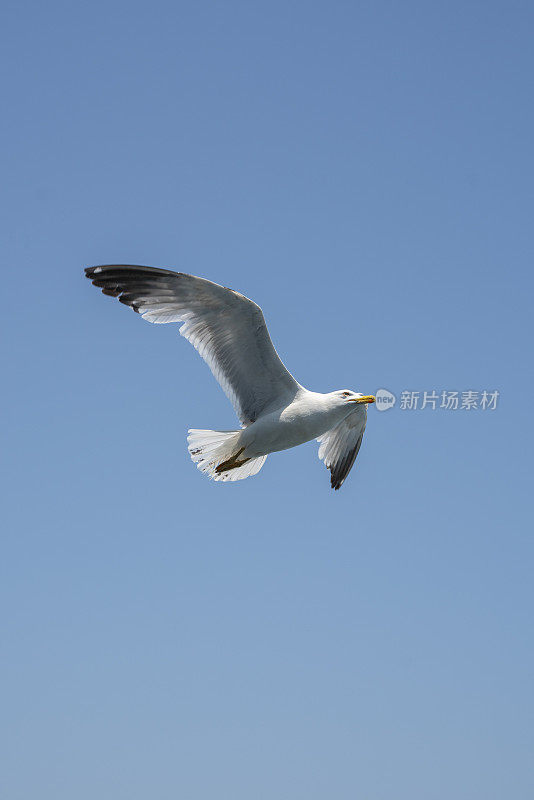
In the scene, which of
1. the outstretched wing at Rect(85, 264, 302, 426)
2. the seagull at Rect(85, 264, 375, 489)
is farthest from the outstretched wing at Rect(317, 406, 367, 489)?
the outstretched wing at Rect(85, 264, 302, 426)

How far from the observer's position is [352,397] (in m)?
12.7

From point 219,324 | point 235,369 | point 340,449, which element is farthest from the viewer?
point 340,449

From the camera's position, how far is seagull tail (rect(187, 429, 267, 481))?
42.0ft

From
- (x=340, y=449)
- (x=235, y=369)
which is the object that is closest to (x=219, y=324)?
(x=235, y=369)

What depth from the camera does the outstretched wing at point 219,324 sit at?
12.0 metres

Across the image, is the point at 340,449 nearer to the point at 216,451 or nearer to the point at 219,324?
the point at 216,451

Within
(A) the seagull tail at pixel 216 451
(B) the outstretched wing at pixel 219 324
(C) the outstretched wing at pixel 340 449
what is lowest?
(A) the seagull tail at pixel 216 451

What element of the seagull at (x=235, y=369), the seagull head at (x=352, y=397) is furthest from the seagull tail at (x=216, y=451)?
the seagull head at (x=352, y=397)

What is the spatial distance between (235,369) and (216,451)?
41.7 inches

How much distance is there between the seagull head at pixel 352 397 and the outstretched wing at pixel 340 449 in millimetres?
1983

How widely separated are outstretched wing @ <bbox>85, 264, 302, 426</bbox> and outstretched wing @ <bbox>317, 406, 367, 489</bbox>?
2262 mm

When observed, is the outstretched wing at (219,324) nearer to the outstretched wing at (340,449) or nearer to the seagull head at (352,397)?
the seagull head at (352,397)

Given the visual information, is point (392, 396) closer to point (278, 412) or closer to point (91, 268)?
point (278, 412)

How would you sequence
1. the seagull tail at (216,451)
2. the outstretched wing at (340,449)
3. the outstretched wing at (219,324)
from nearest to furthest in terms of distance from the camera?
the outstretched wing at (219,324), the seagull tail at (216,451), the outstretched wing at (340,449)
